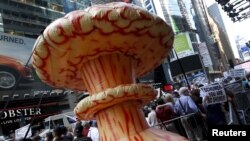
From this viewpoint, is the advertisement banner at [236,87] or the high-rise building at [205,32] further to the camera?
the high-rise building at [205,32]

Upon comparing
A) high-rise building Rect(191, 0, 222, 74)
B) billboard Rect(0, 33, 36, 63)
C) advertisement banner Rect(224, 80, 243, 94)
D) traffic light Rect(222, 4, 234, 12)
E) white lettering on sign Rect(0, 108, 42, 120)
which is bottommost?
advertisement banner Rect(224, 80, 243, 94)

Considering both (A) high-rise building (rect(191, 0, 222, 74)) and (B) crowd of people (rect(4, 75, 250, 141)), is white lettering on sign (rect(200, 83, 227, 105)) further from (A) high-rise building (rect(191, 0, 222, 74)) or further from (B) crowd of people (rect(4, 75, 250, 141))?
(A) high-rise building (rect(191, 0, 222, 74))

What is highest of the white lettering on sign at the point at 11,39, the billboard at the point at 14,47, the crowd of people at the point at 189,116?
the white lettering on sign at the point at 11,39

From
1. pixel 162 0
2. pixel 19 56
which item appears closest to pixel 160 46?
pixel 19 56

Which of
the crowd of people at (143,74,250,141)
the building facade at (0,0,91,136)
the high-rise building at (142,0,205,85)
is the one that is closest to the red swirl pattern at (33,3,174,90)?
the crowd of people at (143,74,250,141)

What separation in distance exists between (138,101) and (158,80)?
42.5m

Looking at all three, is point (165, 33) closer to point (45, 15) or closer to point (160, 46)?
point (160, 46)

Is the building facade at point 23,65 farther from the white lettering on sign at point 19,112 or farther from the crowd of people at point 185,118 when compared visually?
the crowd of people at point 185,118

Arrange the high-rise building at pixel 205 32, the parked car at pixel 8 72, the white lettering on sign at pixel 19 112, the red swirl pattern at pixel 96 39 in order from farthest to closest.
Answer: the high-rise building at pixel 205 32
the parked car at pixel 8 72
the white lettering on sign at pixel 19 112
the red swirl pattern at pixel 96 39

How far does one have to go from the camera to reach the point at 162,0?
91875 millimetres

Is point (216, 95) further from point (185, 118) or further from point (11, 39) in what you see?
point (11, 39)

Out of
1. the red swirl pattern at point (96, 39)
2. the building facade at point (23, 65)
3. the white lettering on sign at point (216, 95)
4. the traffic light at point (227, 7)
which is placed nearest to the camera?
the red swirl pattern at point (96, 39)

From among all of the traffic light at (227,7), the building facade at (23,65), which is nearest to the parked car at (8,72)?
the building facade at (23,65)

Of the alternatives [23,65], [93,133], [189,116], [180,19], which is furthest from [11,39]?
[180,19]
